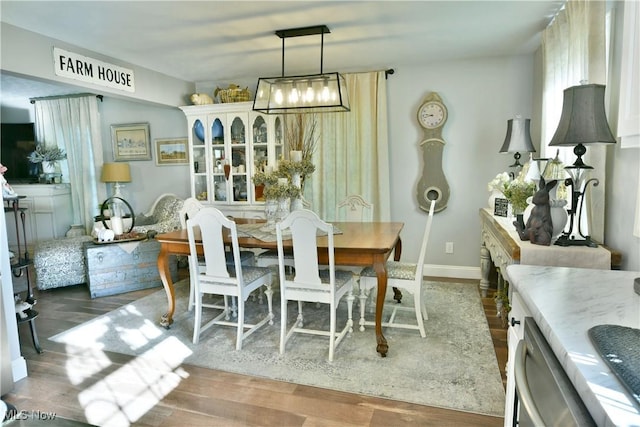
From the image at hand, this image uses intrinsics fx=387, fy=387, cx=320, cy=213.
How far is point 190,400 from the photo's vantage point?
7.16 ft

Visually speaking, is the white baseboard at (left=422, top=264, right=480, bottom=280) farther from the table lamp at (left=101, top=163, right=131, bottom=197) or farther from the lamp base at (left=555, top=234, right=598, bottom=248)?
the table lamp at (left=101, top=163, right=131, bottom=197)

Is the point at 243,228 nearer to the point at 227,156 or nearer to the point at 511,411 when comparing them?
the point at 227,156

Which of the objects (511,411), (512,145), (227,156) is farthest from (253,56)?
(511,411)

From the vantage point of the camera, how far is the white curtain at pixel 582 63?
2.00m

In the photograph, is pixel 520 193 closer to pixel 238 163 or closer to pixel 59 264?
pixel 238 163

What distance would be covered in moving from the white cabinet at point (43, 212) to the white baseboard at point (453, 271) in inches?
203

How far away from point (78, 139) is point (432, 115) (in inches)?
190

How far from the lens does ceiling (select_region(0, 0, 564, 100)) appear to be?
2625 mm

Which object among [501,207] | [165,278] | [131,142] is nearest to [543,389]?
[501,207]

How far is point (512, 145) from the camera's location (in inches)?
130

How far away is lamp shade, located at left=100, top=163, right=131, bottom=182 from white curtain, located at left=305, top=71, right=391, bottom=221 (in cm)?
255

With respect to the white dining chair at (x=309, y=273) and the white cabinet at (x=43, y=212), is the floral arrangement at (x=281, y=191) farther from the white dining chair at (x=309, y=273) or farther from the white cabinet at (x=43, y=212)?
the white cabinet at (x=43, y=212)

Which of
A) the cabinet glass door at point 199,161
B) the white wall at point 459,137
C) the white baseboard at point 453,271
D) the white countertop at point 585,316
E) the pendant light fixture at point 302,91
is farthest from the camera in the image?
the cabinet glass door at point 199,161

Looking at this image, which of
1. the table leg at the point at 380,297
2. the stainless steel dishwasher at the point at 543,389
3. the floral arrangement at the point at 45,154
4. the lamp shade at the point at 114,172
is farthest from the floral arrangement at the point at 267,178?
the floral arrangement at the point at 45,154
